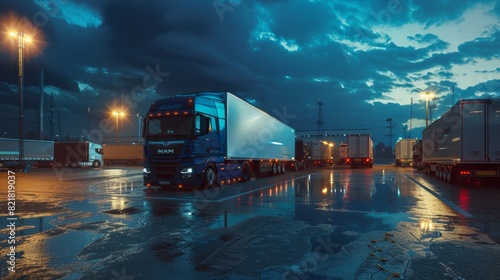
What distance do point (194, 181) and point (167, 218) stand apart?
5.57m

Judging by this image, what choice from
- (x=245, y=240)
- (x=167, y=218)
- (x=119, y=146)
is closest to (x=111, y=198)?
(x=167, y=218)

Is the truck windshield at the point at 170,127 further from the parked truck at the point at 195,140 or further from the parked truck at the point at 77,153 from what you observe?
the parked truck at the point at 77,153

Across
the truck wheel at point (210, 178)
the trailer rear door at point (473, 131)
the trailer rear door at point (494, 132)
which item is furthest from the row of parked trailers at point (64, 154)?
the trailer rear door at point (494, 132)

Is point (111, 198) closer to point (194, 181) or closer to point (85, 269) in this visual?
point (194, 181)

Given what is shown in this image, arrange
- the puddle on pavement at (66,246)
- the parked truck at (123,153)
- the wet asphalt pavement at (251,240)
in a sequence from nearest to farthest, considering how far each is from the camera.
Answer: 1. the wet asphalt pavement at (251,240)
2. the puddle on pavement at (66,246)
3. the parked truck at (123,153)

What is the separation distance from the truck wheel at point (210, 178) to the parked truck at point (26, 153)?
2376 cm

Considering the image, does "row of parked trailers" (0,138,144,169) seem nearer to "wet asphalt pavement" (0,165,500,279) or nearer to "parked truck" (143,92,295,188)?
"parked truck" (143,92,295,188)

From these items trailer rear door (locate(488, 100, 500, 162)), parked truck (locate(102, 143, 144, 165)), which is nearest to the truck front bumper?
trailer rear door (locate(488, 100, 500, 162))

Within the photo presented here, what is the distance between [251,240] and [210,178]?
937cm

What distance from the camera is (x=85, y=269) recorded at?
4.92 m

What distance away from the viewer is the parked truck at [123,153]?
180ft

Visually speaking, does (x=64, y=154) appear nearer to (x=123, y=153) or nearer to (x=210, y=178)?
(x=123, y=153)

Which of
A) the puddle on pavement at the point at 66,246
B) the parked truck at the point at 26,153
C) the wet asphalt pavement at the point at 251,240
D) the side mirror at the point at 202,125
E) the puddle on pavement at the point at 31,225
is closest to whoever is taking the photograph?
the wet asphalt pavement at the point at 251,240

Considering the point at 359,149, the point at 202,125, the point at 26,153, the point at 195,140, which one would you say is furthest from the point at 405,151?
the point at 26,153
